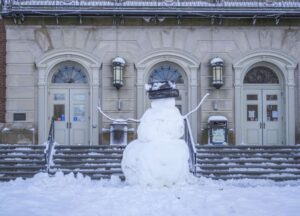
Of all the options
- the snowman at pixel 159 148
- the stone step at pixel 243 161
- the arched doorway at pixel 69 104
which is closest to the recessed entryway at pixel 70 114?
the arched doorway at pixel 69 104

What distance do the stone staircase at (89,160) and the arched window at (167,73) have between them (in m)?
3.45

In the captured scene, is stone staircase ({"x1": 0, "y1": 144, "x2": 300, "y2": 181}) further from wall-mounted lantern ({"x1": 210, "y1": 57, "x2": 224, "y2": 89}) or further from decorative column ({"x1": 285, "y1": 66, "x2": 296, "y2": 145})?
wall-mounted lantern ({"x1": 210, "y1": 57, "x2": 224, "y2": 89})

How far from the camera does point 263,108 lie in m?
14.7

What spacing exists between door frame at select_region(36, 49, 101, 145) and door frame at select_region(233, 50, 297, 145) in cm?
503

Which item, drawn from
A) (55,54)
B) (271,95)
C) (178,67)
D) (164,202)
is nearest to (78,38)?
(55,54)

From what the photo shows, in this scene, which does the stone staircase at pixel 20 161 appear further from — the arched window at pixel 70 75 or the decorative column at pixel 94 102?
the arched window at pixel 70 75

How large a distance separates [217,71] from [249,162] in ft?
12.5

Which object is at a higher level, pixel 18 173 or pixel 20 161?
pixel 20 161

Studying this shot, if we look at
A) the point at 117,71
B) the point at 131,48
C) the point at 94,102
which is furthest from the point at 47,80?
the point at 131,48

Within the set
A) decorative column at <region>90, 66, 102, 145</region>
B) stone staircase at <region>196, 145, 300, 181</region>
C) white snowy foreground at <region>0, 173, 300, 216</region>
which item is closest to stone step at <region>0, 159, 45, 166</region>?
white snowy foreground at <region>0, 173, 300, 216</region>

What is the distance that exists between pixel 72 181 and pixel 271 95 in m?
A: 8.50

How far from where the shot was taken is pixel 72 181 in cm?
966

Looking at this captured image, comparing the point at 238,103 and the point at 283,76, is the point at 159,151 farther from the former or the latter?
the point at 283,76

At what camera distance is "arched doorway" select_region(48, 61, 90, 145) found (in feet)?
47.5
